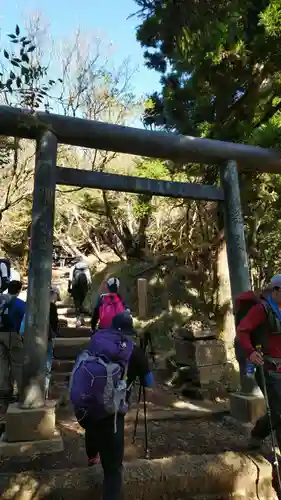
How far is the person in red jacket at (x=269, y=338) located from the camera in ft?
11.2

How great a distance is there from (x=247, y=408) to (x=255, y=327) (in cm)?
169

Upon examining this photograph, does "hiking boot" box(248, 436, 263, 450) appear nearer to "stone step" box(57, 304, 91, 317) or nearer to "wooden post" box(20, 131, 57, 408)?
"wooden post" box(20, 131, 57, 408)

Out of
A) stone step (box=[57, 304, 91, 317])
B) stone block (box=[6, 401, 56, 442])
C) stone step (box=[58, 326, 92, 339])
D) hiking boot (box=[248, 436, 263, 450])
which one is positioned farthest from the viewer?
stone step (box=[57, 304, 91, 317])

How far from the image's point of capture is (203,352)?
21.0 feet

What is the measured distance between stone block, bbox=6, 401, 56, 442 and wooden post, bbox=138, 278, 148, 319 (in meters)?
6.99

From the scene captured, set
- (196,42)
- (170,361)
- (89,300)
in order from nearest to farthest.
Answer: (196,42) → (170,361) → (89,300)

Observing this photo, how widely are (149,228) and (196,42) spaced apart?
10043mm

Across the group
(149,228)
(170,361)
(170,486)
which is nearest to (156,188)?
(170,486)

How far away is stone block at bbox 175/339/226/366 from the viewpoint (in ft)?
20.9

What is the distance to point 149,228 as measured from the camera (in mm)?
14148

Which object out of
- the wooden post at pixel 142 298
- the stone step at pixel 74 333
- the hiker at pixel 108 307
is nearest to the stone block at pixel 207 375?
the hiker at pixel 108 307

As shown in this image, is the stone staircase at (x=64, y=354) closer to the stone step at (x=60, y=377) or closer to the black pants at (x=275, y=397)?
the stone step at (x=60, y=377)

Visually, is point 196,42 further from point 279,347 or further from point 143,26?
point 279,347

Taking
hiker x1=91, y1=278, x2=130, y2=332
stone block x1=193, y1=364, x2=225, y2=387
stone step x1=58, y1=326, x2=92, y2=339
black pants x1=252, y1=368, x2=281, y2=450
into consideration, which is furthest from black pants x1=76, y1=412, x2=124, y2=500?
stone step x1=58, y1=326, x2=92, y2=339
